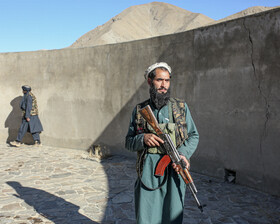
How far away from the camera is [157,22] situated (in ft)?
230

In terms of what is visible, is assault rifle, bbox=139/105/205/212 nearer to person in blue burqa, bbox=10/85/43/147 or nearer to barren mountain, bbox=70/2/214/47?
person in blue burqa, bbox=10/85/43/147

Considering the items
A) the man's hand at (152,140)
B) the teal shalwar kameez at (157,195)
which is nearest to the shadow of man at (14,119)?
the teal shalwar kameez at (157,195)

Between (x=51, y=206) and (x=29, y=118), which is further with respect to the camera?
(x=29, y=118)

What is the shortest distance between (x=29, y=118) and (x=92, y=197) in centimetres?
459

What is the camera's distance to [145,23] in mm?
69125

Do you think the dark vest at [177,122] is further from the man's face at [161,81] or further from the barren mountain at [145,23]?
the barren mountain at [145,23]

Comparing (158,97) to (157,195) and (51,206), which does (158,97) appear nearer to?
(157,195)

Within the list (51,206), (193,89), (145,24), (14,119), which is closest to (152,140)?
(51,206)

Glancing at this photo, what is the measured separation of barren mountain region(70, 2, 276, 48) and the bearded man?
50.3 meters

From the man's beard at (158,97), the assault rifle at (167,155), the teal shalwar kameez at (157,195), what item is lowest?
the teal shalwar kameez at (157,195)

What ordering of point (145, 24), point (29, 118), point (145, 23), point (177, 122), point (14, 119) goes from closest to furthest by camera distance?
point (177, 122), point (29, 118), point (14, 119), point (145, 24), point (145, 23)

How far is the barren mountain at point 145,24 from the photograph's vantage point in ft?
186

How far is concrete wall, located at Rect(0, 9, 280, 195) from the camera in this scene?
4438 millimetres

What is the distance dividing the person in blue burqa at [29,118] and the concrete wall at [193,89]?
1.06ft
